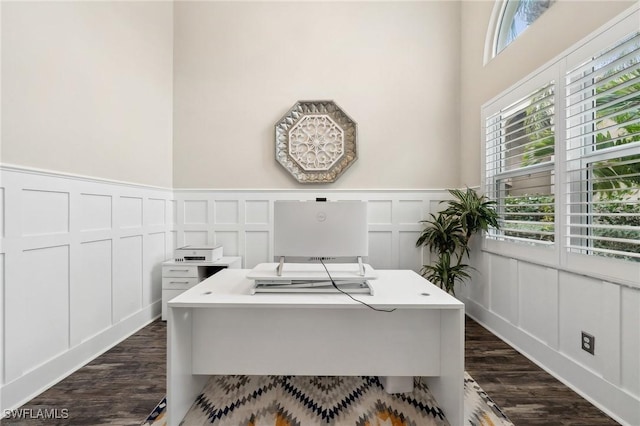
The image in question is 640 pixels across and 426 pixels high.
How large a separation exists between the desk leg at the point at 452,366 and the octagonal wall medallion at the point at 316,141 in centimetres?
208

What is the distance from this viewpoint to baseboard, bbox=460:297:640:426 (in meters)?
1.48

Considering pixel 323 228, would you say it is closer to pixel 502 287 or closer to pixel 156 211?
→ pixel 502 287

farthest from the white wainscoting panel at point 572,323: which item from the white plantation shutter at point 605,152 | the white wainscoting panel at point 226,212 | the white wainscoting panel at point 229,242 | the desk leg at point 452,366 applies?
the white wainscoting panel at point 226,212

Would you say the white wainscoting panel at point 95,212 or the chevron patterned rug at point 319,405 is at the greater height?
the white wainscoting panel at point 95,212

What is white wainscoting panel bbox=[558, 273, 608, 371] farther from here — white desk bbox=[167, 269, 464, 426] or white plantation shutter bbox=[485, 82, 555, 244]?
white desk bbox=[167, 269, 464, 426]

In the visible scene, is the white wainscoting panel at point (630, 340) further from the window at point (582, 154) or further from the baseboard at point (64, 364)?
the baseboard at point (64, 364)

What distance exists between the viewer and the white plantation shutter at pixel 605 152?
1500 millimetres

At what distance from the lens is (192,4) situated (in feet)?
10.7

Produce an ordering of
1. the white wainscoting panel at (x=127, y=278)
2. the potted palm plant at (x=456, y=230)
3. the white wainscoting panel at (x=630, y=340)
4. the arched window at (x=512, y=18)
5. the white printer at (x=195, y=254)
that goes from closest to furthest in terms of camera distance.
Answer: the white wainscoting panel at (x=630, y=340) < the arched window at (x=512, y=18) < the white wainscoting panel at (x=127, y=278) < the potted palm plant at (x=456, y=230) < the white printer at (x=195, y=254)

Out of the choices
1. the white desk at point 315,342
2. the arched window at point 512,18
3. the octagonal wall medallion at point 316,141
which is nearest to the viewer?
the white desk at point 315,342

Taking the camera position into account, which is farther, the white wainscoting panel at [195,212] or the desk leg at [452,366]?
the white wainscoting panel at [195,212]

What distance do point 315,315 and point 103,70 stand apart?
2459 millimetres

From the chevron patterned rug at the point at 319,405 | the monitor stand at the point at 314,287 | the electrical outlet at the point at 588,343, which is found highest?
the monitor stand at the point at 314,287

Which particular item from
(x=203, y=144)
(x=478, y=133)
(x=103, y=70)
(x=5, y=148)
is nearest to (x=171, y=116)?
(x=203, y=144)
